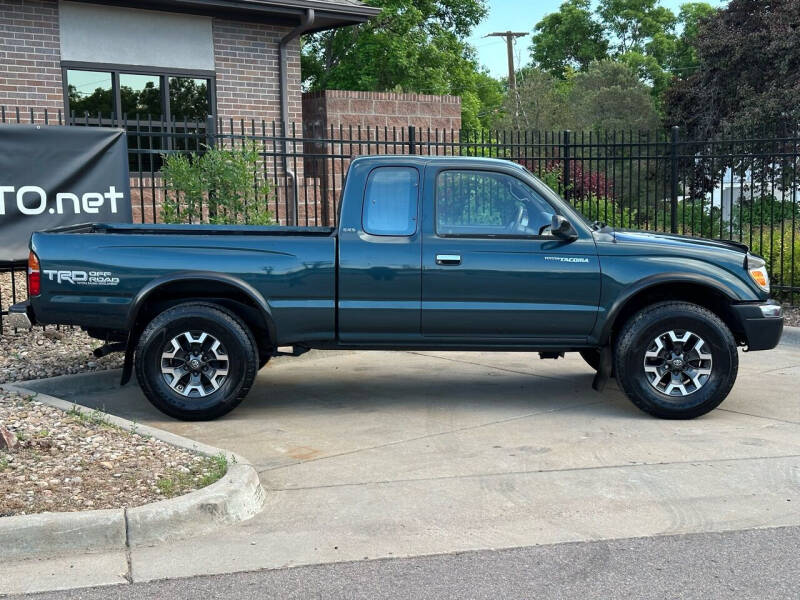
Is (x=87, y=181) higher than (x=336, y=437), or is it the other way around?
(x=87, y=181)

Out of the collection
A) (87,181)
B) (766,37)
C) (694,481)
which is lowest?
(694,481)

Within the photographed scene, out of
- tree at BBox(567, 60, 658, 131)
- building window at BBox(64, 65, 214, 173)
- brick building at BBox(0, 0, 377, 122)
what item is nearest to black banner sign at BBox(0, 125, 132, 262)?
building window at BBox(64, 65, 214, 173)

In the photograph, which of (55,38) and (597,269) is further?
(55,38)

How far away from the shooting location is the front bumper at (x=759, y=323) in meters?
7.23

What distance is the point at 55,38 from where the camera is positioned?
580 inches

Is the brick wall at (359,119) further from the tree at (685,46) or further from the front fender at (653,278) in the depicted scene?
the tree at (685,46)

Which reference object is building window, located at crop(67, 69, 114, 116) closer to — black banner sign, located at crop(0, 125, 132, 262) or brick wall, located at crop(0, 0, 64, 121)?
brick wall, located at crop(0, 0, 64, 121)

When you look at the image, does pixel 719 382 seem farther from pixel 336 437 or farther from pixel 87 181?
pixel 87 181

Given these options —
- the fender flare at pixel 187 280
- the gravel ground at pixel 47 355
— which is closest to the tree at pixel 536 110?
the gravel ground at pixel 47 355

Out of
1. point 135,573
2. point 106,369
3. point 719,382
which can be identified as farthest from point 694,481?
point 106,369

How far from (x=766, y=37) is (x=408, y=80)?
34.9 ft

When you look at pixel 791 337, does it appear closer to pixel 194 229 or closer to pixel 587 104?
pixel 194 229

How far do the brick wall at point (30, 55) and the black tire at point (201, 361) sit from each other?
8.65 m

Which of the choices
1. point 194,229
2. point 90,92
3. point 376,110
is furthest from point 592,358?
point 90,92
